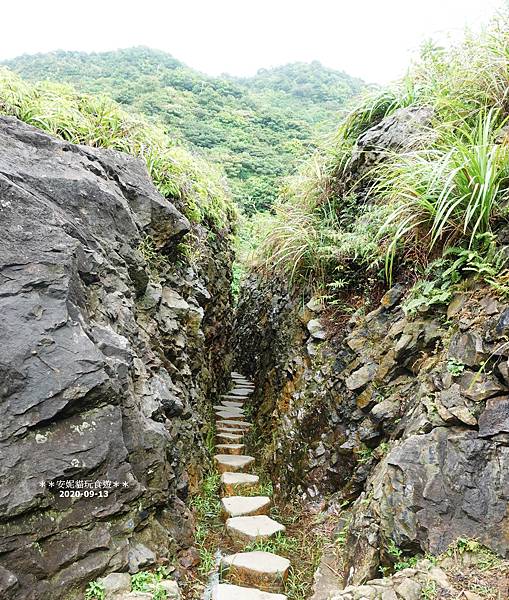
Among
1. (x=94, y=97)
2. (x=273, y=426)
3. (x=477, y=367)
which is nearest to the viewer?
(x=477, y=367)

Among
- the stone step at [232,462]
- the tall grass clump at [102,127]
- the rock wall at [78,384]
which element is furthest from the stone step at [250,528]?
the tall grass clump at [102,127]

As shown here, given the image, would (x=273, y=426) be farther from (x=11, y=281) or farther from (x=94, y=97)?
(x=94, y=97)

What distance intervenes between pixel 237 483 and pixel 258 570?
1261 mm

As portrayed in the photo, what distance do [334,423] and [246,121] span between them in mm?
15958

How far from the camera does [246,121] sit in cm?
1727

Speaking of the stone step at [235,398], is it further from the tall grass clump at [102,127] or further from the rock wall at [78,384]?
the rock wall at [78,384]

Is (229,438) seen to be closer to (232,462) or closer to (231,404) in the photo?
(232,462)

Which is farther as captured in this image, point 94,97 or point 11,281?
point 94,97

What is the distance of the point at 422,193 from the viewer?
2949mm

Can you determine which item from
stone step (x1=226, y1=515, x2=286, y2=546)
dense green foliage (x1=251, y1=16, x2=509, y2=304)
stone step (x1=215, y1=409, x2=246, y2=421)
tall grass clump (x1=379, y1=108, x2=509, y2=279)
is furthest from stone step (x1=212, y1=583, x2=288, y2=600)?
stone step (x1=215, y1=409, x2=246, y2=421)

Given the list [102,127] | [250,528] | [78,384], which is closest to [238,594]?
[250,528]

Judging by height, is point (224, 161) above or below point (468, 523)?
above

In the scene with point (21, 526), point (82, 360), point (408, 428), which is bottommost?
point (21, 526)

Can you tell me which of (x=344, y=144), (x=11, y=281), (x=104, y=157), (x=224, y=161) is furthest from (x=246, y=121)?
(x=11, y=281)
